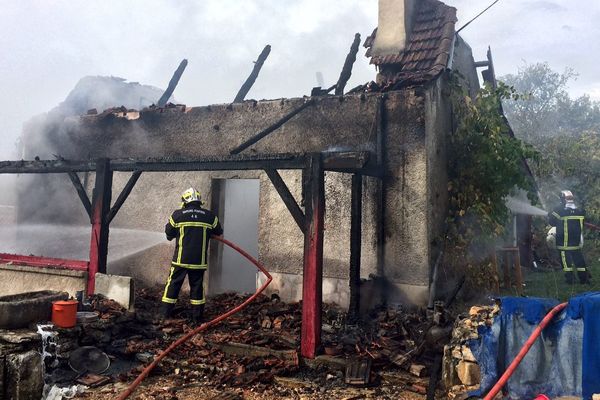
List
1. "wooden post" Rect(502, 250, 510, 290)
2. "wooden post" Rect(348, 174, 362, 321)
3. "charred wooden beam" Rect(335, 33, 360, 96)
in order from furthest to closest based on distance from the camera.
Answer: "charred wooden beam" Rect(335, 33, 360, 96) → "wooden post" Rect(502, 250, 510, 290) → "wooden post" Rect(348, 174, 362, 321)

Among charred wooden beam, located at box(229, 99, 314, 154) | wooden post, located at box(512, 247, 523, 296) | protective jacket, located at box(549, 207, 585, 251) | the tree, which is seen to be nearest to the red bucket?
charred wooden beam, located at box(229, 99, 314, 154)

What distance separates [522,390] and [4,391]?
495 centimetres

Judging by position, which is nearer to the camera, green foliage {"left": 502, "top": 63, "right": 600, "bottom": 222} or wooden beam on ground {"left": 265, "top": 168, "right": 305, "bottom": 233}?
wooden beam on ground {"left": 265, "top": 168, "right": 305, "bottom": 233}

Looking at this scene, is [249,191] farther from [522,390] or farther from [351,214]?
[522,390]

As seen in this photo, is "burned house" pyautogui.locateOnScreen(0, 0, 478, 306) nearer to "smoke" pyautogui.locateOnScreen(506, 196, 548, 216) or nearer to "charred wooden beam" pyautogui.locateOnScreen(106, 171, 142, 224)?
"charred wooden beam" pyautogui.locateOnScreen(106, 171, 142, 224)

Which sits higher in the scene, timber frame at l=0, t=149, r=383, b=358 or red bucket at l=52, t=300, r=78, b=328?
timber frame at l=0, t=149, r=383, b=358

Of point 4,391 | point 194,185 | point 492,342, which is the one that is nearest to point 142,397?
point 4,391

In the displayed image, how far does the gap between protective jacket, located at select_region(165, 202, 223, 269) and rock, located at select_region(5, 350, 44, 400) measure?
2.46 m

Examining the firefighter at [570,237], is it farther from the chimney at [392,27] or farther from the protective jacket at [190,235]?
the protective jacket at [190,235]

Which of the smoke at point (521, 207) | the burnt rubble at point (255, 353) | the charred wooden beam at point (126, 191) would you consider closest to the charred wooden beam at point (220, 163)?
the charred wooden beam at point (126, 191)

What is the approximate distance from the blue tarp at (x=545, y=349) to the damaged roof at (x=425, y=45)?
5.02 meters

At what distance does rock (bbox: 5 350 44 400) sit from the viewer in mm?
4562

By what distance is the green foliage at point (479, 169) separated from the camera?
830 cm

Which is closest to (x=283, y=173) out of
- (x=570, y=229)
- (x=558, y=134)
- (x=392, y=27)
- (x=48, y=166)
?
(x=392, y=27)
